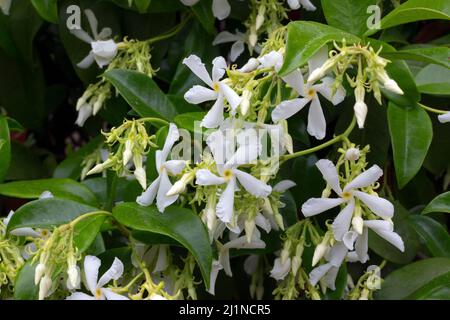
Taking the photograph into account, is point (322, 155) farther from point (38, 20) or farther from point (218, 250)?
point (38, 20)

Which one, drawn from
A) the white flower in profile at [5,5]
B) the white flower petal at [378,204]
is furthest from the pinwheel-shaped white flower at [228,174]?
the white flower in profile at [5,5]

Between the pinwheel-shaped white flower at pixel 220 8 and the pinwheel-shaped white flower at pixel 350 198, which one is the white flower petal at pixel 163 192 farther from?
the pinwheel-shaped white flower at pixel 220 8

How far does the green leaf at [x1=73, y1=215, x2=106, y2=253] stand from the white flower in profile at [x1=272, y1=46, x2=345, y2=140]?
0.23 meters

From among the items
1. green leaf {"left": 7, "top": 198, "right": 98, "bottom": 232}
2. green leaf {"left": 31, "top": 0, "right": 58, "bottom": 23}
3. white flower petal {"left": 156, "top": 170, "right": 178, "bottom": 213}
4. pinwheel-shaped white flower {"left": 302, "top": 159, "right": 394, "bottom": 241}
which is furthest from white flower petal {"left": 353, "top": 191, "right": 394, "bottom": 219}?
green leaf {"left": 31, "top": 0, "right": 58, "bottom": 23}

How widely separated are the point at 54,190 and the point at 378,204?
Result: 0.40m

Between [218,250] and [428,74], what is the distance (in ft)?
1.08

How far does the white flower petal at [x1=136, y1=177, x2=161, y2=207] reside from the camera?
0.86 m

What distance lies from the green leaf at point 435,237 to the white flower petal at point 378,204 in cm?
21

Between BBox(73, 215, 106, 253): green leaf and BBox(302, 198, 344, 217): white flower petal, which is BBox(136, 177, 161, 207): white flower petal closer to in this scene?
BBox(73, 215, 106, 253): green leaf

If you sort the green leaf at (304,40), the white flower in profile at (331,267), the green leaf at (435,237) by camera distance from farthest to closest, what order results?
the green leaf at (435,237)
the white flower in profile at (331,267)
the green leaf at (304,40)

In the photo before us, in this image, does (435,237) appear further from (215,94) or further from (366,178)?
(215,94)

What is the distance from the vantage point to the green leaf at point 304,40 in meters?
0.77

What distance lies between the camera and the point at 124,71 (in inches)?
38.9
